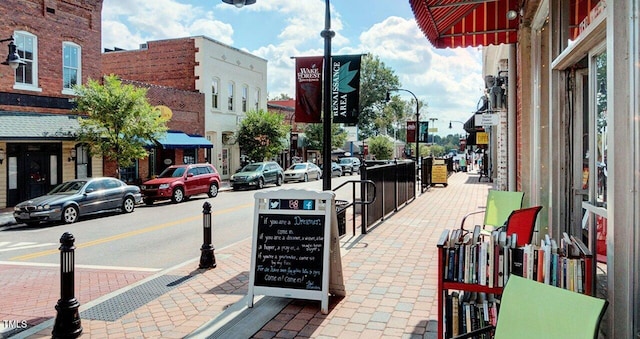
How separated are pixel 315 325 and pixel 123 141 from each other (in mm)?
16045

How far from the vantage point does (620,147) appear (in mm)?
2795

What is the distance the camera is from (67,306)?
4.78 metres

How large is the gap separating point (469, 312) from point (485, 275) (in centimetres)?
34

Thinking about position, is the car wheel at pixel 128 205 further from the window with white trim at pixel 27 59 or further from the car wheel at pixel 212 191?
the window with white trim at pixel 27 59

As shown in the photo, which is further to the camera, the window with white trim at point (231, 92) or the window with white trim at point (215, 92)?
the window with white trim at point (231, 92)

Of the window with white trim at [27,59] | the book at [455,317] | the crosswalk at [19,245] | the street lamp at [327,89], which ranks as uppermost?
the window with white trim at [27,59]

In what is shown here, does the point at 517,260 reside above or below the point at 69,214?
above

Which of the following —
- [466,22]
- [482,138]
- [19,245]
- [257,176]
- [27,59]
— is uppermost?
[27,59]

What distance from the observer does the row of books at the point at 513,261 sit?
2.93m

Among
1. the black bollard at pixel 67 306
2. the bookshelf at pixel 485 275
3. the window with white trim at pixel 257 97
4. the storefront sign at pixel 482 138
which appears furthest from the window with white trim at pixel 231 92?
the bookshelf at pixel 485 275

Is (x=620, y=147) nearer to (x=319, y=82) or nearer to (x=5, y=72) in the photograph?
(x=319, y=82)

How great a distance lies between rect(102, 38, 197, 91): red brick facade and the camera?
2994 centimetres

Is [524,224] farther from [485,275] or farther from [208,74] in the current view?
[208,74]

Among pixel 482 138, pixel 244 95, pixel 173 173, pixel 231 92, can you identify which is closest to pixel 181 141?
pixel 173 173
